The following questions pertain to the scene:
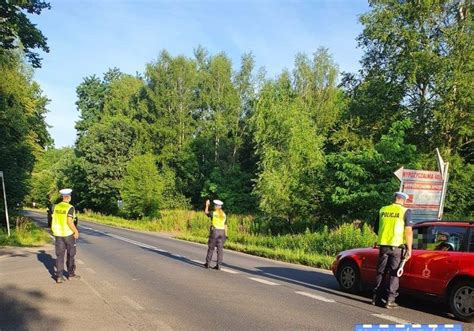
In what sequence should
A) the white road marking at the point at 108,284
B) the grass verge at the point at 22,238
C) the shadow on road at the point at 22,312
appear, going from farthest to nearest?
the grass verge at the point at 22,238
the white road marking at the point at 108,284
the shadow on road at the point at 22,312

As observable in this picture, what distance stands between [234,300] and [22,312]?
3.46 meters

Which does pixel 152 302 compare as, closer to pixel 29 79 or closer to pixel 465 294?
pixel 465 294

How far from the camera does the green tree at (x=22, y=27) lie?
20609 mm

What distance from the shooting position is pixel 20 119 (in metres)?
28.6

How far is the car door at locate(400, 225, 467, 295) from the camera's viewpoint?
8.12m

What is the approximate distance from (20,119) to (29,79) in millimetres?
19325

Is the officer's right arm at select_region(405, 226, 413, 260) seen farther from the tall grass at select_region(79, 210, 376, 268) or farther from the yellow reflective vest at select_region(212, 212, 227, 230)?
the tall grass at select_region(79, 210, 376, 268)

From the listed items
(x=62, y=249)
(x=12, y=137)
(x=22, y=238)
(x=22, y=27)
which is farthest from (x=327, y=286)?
(x=12, y=137)

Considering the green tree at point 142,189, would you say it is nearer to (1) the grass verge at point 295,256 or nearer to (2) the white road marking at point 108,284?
(1) the grass verge at point 295,256

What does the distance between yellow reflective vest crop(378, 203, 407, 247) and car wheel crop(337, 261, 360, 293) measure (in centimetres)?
146

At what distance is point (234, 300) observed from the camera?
9078 millimetres

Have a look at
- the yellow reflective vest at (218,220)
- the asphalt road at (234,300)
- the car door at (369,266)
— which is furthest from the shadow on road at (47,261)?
the car door at (369,266)

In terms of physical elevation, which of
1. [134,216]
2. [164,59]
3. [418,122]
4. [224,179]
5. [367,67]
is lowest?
[134,216]

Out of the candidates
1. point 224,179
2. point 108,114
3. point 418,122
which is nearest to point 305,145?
point 418,122
